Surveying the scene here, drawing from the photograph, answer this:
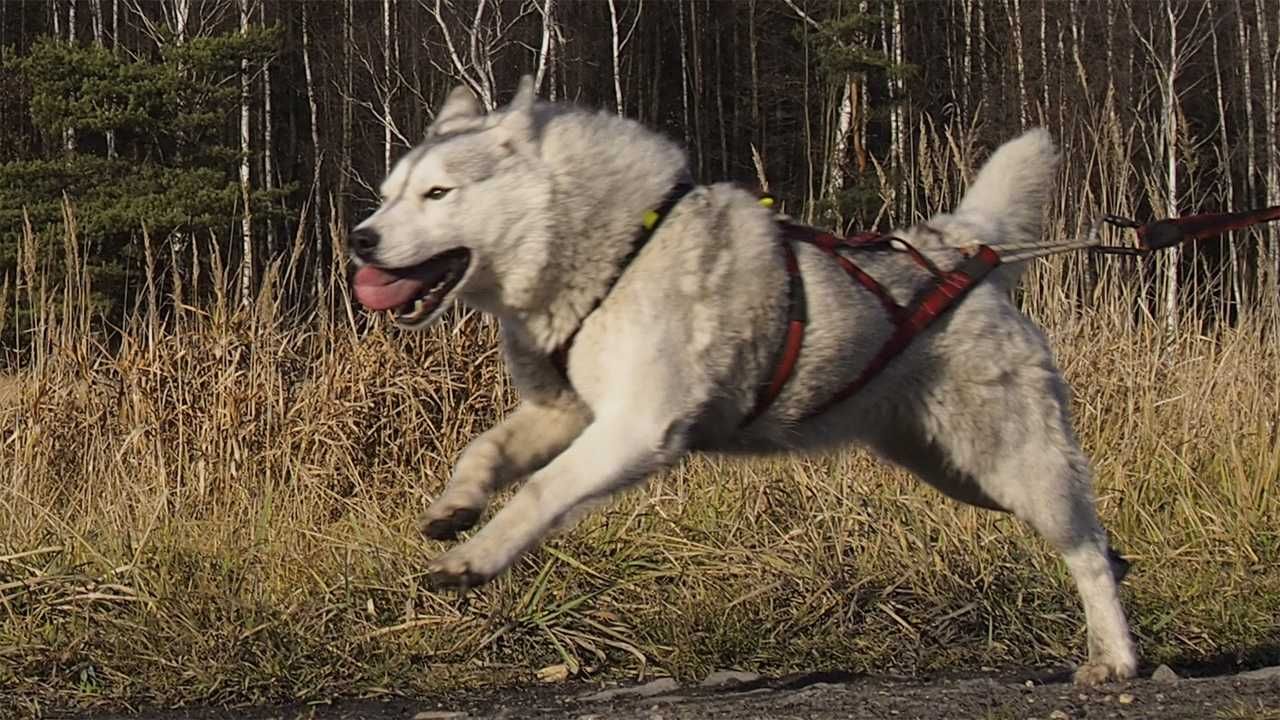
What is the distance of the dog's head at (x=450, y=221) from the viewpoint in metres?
3.15

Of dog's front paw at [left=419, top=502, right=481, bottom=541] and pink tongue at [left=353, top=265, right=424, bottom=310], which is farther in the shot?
pink tongue at [left=353, top=265, right=424, bottom=310]

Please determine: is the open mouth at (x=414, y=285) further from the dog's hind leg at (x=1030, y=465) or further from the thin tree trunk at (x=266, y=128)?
the thin tree trunk at (x=266, y=128)

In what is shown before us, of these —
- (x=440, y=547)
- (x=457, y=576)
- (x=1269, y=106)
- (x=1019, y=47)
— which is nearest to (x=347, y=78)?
(x=1019, y=47)

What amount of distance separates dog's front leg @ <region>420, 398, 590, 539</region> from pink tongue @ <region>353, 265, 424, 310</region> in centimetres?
32

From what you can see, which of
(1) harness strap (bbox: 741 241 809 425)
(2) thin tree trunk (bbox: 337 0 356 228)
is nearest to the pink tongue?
(1) harness strap (bbox: 741 241 809 425)

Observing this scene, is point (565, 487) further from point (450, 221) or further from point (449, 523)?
point (450, 221)

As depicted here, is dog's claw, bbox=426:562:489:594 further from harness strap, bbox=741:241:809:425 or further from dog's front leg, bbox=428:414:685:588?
harness strap, bbox=741:241:809:425

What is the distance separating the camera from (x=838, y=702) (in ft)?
12.2

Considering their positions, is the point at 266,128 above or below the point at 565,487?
below

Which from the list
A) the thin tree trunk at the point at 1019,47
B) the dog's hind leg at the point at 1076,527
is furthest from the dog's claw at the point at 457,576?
the thin tree trunk at the point at 1019,47

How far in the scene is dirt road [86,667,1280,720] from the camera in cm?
349

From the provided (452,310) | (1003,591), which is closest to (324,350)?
(452,310)

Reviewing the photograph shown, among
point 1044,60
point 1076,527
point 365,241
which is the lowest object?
point 1076,527

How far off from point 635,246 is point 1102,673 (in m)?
1.55
